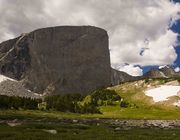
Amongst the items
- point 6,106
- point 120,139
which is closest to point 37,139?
point 120,139

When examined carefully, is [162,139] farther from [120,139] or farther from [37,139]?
[37,139]

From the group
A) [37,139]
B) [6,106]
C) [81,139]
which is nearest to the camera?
[37,139]

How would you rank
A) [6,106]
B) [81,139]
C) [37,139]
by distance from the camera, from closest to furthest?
[37,139] → [81,139] → [6,106]

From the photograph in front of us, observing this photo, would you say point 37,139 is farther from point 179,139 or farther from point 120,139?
point 179,139

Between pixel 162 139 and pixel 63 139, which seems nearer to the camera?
pixel 63 139

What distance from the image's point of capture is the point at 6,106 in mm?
197625

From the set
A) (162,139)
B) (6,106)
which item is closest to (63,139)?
(162,139)

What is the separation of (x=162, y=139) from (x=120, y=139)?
5.31 meters

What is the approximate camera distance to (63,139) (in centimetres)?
4022

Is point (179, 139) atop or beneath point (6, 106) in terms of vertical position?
beneath

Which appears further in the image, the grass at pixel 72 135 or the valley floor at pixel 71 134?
the valley floor at pixel 71 134

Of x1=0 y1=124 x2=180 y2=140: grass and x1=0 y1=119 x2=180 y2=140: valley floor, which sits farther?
Result: x1=0 y1=119 x2=180 y2=140: valley floor

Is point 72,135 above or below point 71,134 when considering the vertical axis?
below

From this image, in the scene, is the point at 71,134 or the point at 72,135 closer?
the point at 72,135
